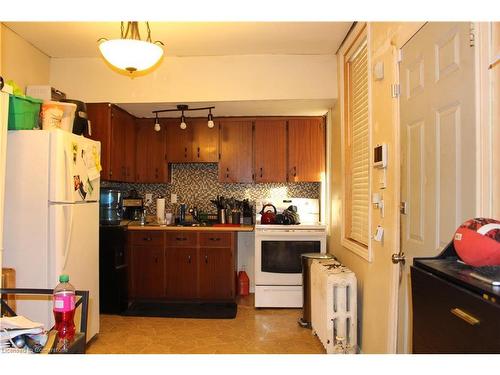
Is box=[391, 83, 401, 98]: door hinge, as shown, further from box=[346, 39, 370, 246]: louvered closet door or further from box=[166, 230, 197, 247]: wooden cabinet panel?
box=[166, 230, 197, 247]: wooden cabinet panel

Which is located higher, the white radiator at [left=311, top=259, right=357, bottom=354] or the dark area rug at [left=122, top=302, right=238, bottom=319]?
the white radiator at [left=311, top=259, right=357, bottom=354]

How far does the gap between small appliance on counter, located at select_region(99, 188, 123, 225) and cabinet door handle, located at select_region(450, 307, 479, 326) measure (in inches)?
143

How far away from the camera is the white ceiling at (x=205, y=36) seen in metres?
2.85

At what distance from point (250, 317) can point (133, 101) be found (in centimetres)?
255

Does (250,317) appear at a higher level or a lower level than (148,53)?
lower

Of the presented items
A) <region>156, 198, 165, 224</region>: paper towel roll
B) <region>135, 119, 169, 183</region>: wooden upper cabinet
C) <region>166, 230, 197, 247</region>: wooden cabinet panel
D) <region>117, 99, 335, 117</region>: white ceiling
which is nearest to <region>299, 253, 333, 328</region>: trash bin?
<region>166, 230, 197, 247</region>: wooden cabinet panel

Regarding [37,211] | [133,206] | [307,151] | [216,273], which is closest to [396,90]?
[307,151]

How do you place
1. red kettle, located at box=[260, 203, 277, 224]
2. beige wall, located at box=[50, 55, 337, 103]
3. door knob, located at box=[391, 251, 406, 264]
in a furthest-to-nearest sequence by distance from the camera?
red kettle, located at box=[260, 203, 277, 224] → beige wall, located at box=[50, 55, 337, 103] → door knob, located at box=[391, 251, 406, 264]

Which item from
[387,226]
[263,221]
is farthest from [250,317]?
[387,226]

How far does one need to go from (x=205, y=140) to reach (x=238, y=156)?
1.51 ft

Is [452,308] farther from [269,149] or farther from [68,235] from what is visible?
[269,149]

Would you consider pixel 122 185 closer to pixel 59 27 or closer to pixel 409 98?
pixel 59 27

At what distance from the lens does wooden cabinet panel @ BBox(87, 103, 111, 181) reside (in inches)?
142

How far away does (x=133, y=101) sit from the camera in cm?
357
